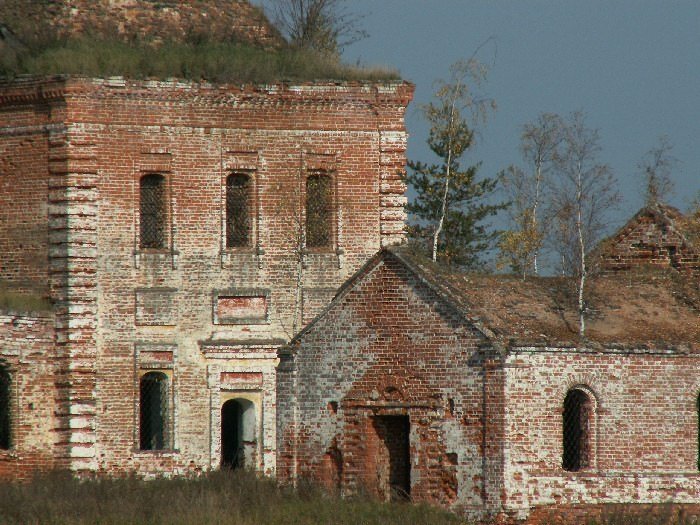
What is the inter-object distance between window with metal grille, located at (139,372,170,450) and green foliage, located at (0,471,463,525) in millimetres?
3716

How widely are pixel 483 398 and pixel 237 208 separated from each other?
9.01 metres

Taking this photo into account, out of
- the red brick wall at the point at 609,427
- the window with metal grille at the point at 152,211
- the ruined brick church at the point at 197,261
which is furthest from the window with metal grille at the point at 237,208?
the red brick wall at the point at 609,427

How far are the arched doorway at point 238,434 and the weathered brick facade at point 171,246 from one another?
0.13 ft

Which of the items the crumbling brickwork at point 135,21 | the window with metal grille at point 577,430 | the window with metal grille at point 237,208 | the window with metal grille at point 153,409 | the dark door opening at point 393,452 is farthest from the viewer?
the crumbling brickwork at point 135,21

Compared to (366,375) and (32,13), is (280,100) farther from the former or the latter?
(366,375)

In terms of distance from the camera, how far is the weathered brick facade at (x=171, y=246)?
2869cm

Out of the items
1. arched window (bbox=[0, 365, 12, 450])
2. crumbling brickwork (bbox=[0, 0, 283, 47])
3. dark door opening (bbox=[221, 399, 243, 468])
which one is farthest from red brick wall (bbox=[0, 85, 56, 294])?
dark door opening (bbox=[221, 399, 243, 468])

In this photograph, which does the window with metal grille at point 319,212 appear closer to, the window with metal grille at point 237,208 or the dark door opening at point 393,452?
the window with metal grille at point 237,208

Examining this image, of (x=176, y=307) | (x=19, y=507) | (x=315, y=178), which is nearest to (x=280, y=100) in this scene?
(x=315, y=178)

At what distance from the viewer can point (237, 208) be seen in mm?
30172

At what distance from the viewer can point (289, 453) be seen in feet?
78.2

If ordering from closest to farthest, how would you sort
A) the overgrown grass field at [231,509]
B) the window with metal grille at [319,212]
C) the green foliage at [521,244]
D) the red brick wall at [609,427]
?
the overgrown grass field at [231,509] < the red brick wall at [609,427] < the window with metal grille at [319,212] < the green foliage at [521,244]

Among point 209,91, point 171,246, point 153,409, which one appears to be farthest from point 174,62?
point 153,409

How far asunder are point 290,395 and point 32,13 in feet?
35.4
